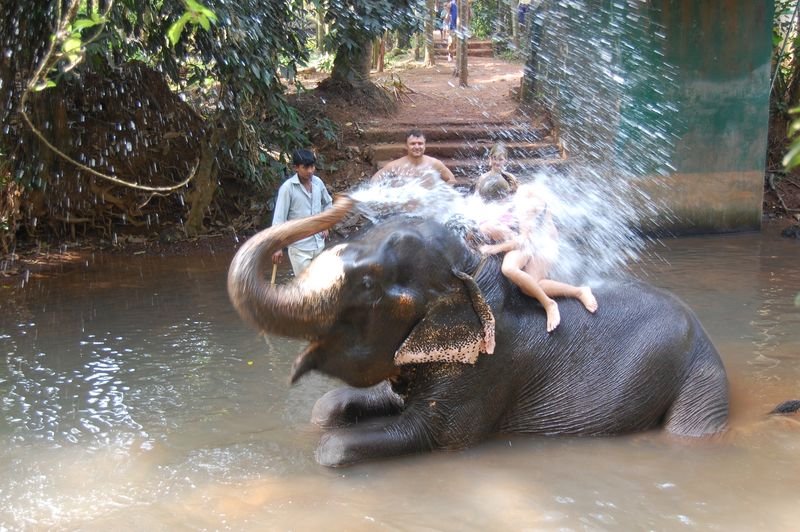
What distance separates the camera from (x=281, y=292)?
3922mm

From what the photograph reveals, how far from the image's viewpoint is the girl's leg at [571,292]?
184 inches

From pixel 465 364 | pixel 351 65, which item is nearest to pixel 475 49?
pixel 351 65

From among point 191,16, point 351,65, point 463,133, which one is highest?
point 191,16

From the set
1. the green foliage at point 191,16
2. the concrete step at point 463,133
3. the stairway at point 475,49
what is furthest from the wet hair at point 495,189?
the stairway at point 475,49

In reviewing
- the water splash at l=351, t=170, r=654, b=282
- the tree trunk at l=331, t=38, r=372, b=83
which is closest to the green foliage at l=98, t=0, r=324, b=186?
the tree trunk at l=331, t=38, r=372, b=83

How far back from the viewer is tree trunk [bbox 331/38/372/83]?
42.8 ft

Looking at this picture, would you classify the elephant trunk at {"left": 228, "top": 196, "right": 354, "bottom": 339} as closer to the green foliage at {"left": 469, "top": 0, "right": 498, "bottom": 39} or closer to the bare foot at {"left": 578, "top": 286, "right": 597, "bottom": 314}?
the bare foot at {"left": 578, "top": 286, "right": 597, "bottom": 314}

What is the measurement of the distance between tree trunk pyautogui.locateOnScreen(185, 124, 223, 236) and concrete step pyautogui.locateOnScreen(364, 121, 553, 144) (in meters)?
2.85

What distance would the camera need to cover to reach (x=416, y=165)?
7559 mm

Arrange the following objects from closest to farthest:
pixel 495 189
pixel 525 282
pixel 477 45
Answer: pixel 525 282 → pixel 495 189 → pixel 477 45

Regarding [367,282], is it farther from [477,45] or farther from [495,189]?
[477,45]

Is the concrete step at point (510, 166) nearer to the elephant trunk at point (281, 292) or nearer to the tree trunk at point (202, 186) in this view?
the tree trunk at point (202, 186)

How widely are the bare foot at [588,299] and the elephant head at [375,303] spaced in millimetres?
716

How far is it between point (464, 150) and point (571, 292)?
25.2ft
